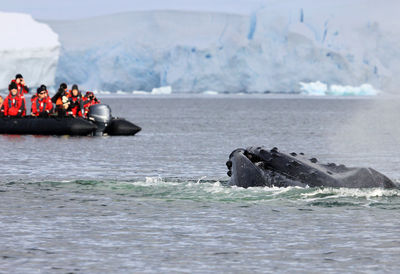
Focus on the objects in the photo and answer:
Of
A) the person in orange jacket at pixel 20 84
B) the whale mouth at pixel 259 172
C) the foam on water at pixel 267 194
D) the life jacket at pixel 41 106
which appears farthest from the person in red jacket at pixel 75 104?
the whale mouth at pixel 259 172

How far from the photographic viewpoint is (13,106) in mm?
47656

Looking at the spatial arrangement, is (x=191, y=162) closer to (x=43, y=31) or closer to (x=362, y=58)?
(x=43, y=31)

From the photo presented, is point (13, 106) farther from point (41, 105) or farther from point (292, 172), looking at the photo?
point (292, 172)

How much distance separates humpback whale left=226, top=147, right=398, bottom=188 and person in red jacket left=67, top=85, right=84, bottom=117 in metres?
30.9

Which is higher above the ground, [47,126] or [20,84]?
[20,84]

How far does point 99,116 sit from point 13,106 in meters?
4.70

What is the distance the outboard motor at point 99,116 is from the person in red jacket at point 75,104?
0.58 m

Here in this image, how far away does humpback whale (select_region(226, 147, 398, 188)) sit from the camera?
15836 millimetres

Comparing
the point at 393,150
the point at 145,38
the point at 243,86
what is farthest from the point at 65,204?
the point at 145,38

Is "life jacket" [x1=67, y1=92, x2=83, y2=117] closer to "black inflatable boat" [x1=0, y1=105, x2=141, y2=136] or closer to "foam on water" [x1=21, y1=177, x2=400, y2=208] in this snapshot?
"black inflatable boat" [x1=0, y1=105, x2=141, y2=136]

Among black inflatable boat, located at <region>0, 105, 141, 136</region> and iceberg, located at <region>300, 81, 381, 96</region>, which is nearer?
black inflatable boat, located at <region>0, 105, 141, 136</region>

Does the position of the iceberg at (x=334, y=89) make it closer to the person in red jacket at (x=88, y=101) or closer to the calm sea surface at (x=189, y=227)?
the person in red jacket at (x=88, y=101)

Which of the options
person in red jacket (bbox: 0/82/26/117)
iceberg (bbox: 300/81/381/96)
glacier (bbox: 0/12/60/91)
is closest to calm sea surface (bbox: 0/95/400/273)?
person in red jacket (bbox: 0/82/26/117)

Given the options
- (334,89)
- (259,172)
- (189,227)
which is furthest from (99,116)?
(334,89)
